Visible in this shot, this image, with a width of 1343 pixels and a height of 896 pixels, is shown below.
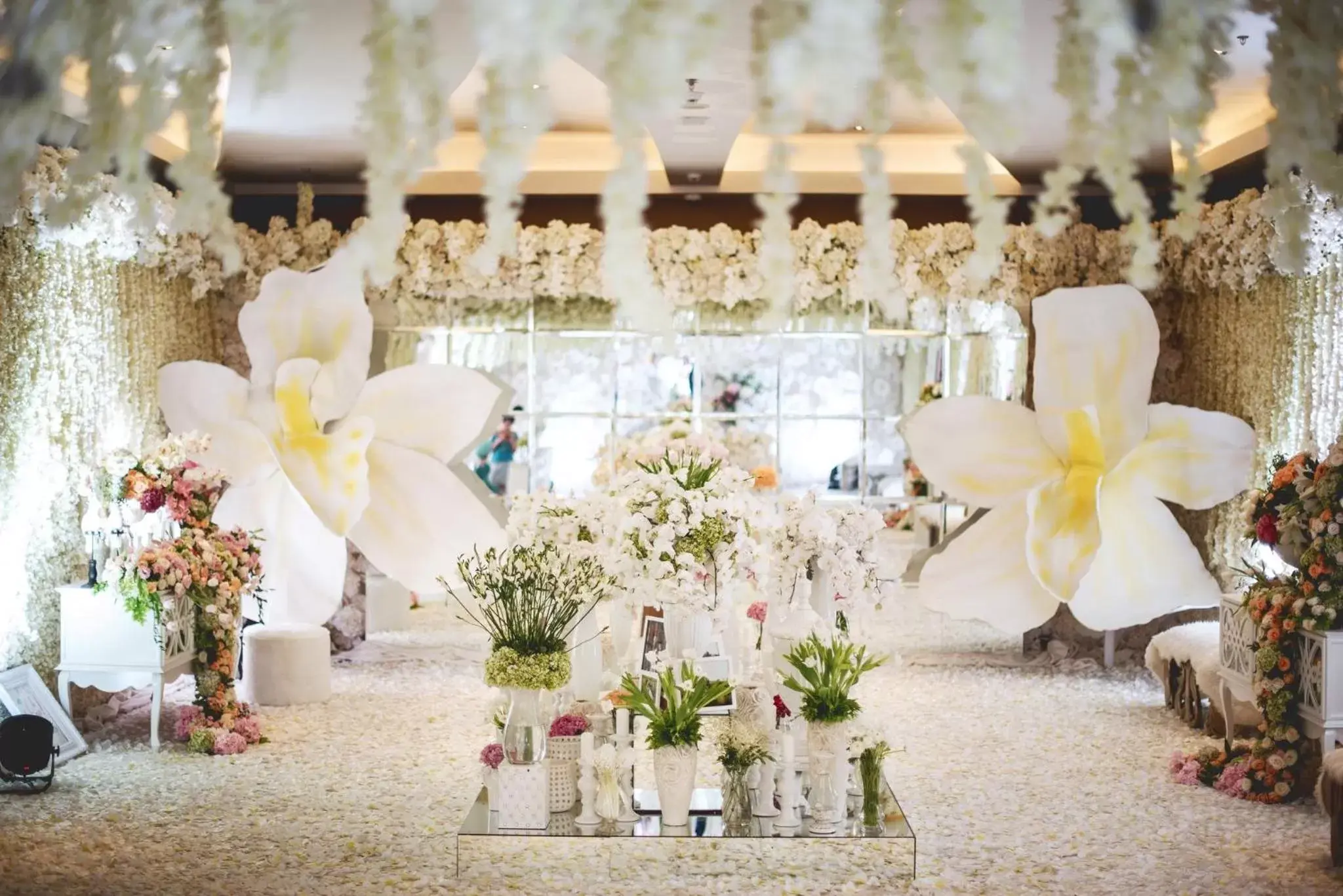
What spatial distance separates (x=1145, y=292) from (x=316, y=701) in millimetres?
5011

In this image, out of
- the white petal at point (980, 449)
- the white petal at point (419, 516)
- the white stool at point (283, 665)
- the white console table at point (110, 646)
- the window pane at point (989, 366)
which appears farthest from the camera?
the white petal at point (419, 516)

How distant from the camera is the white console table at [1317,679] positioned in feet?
14.4

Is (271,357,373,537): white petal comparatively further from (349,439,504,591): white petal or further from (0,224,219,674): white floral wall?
(0,224,219,674): white floral wall

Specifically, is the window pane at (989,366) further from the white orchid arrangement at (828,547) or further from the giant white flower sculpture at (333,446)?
the white orchid arrangement at (828,547)

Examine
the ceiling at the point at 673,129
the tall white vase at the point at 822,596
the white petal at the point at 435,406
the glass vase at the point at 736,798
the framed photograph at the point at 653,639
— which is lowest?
the glass vase at the point at 736,798

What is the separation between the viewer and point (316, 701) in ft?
20.6

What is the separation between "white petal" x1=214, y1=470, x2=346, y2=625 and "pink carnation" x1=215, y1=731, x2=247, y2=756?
193cm

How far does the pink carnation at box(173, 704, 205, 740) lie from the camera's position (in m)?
5.43

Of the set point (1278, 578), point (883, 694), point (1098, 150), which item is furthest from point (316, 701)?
point (1098, 150)

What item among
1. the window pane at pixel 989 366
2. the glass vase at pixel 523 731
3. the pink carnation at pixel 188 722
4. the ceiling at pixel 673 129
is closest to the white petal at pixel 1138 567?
the window pane at pixel 989 366

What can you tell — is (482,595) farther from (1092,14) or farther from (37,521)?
(37,521)

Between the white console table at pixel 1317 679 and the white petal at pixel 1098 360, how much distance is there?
83.2 inches

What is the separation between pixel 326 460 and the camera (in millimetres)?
7199

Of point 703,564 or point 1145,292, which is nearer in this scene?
point 703,564
